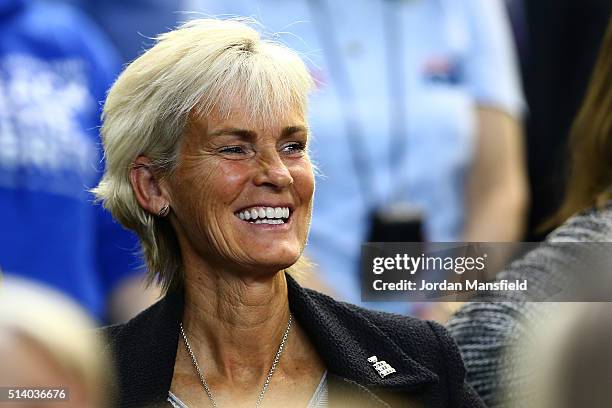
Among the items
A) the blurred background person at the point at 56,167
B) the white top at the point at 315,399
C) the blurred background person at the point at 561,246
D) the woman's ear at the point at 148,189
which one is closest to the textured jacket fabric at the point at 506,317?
the blurred background person at the point at 561,246

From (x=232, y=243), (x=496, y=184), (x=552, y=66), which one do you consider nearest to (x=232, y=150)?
(x=232, y=243)

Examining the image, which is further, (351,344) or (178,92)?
(351,344)

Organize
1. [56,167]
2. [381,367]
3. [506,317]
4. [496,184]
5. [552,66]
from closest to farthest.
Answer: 1. [381,367]
2. [506,317]
3. [56,167]
4. [496,184]
5. [552,66]

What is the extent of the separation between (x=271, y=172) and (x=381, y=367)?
0.44 m

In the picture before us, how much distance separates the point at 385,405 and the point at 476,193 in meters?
1.77

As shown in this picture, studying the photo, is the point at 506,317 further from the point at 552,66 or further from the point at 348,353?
the point at 552,66

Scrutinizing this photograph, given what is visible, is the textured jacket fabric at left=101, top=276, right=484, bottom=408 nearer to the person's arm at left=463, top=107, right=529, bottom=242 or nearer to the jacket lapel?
the jacket lapel

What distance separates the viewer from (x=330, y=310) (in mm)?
2570

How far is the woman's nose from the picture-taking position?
7.73 feet

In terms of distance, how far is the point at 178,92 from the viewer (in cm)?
237

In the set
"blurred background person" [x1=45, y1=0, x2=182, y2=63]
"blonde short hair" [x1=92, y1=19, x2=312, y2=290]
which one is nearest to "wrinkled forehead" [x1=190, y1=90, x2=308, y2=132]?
"blonde short hair" [x1=92, y1=19, x2=312, y2=290]

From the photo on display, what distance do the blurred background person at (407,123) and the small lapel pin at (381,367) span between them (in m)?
1.08

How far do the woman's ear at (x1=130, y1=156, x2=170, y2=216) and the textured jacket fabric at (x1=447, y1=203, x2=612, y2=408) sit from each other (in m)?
0.68

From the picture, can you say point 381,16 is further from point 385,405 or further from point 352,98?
point 385,405
